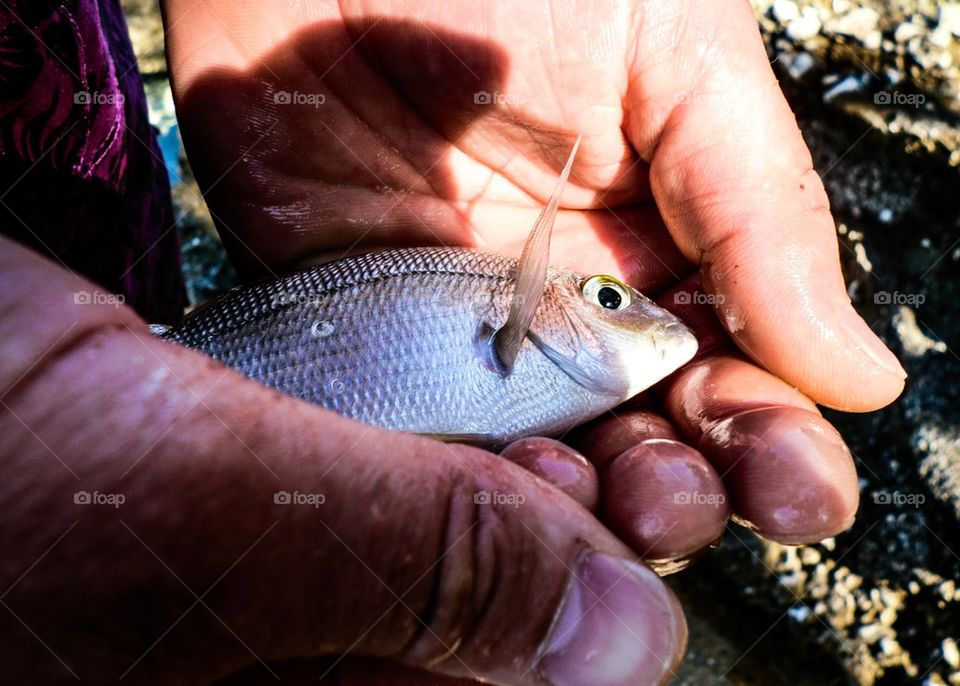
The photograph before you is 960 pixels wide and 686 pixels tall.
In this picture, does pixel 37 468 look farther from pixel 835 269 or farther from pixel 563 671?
pixel 835 269

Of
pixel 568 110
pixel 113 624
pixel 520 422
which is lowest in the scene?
pixel 520 422

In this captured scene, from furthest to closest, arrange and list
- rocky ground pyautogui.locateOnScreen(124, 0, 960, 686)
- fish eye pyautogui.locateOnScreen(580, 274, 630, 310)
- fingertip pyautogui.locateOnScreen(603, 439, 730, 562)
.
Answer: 1. rocky ground pyautogui.locateOnScreen(124, 0, 960, 686)
2. fish eye pyautogui.locateOnScreen(580, 274, 630, 310)
3. fingertip pyautogui.locateOnScreen(603, 439, 730, 562)

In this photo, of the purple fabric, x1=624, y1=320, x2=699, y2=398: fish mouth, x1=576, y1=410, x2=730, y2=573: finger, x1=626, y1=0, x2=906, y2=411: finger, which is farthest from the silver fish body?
the purple fabric

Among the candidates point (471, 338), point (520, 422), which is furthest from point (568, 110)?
point (520, 422)

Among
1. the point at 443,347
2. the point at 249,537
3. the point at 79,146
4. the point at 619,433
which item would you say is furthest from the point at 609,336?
the point at 79,146

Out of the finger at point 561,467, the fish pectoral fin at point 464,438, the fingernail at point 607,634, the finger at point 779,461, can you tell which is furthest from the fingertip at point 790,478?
the fish pectoral fin at point 464,438

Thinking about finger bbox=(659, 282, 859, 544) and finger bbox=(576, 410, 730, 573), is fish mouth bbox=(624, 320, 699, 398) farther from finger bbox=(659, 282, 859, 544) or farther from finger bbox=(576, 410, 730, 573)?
finger bbox=(576, 410, 730, 573)

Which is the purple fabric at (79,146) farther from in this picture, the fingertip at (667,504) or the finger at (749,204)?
the fingertip at (667,504)

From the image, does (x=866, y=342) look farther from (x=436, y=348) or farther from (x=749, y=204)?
(x=436, y=348)
